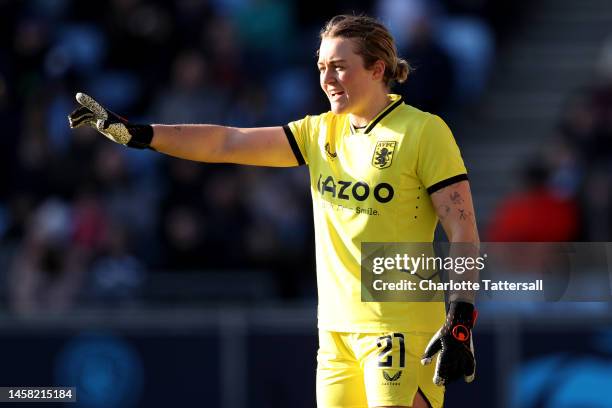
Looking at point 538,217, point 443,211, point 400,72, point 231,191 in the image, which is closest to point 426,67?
point 538,217

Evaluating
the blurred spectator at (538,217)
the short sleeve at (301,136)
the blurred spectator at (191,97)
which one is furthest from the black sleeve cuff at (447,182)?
the blurred spectator at (191,97)

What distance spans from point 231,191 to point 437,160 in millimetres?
6631

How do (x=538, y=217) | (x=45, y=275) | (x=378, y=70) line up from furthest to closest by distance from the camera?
(x=45, y=275) < (x=538, y=217) < (x=378, y=70)

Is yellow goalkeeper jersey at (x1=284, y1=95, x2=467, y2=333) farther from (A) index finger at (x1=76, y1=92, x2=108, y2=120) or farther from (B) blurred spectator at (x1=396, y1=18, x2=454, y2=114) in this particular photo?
(B) blurred spectator at (x1=396, y1=18, x2=454, y2=114)

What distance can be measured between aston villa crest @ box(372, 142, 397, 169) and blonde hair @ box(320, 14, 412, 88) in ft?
1.12

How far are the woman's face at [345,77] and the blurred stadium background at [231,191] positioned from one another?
457 cm

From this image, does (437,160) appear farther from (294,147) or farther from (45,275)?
(45,275)

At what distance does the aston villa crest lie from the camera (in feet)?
19.1

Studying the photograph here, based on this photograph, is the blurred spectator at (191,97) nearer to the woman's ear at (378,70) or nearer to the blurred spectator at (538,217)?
the blurred spectator at (538,217)

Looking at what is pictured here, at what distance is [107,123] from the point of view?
6.21 metres

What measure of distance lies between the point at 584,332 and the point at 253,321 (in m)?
2.50

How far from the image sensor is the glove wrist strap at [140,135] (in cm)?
624

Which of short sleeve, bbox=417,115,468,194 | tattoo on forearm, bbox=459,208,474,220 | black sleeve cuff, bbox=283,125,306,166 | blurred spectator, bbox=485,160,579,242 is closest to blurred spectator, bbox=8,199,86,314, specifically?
blurred spectator, bbox=485,160,579,242

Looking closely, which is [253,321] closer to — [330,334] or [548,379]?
[548,379]
